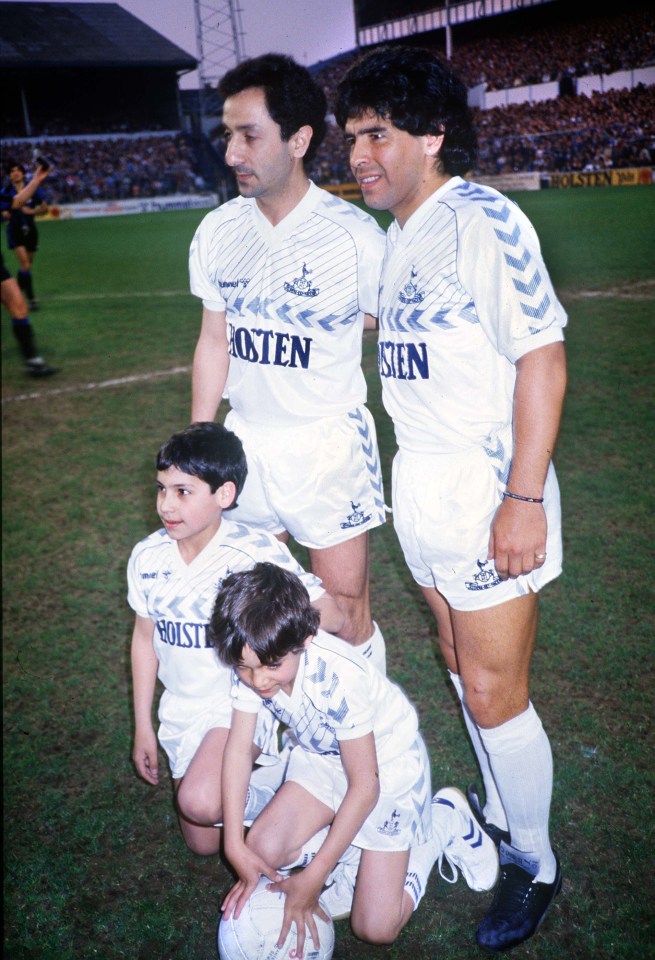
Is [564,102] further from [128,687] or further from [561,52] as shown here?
[128,687]

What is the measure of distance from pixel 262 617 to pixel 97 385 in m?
6.27

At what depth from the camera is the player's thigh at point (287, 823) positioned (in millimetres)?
2219

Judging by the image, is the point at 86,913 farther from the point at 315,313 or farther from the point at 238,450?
the point at 315,313

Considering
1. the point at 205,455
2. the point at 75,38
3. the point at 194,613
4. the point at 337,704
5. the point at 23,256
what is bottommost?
the point at 337,704

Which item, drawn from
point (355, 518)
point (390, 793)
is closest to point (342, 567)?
point (355, 518)

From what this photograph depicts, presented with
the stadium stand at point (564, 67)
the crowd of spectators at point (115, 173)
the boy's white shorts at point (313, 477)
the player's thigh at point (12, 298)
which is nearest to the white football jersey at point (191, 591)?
the boy's white shorts at point (313, 477)

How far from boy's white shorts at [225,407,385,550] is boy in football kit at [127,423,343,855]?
17 centimetres

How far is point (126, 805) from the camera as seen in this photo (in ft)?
8.99

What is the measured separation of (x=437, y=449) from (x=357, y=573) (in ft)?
2.93

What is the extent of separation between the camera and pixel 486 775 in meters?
2.40

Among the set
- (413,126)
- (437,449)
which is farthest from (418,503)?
(413,126)

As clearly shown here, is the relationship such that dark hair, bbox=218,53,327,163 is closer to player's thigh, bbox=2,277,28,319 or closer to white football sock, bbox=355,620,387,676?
white football sock, bbox=355,620,387,676

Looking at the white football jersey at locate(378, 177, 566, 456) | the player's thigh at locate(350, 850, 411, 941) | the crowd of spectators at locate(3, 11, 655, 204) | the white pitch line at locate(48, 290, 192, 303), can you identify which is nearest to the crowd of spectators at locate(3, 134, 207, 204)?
the white pitch line at locate(48, 290, 192, 303)

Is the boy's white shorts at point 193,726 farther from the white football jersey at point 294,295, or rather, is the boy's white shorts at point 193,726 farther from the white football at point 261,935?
the white football jersey at point 294,295
